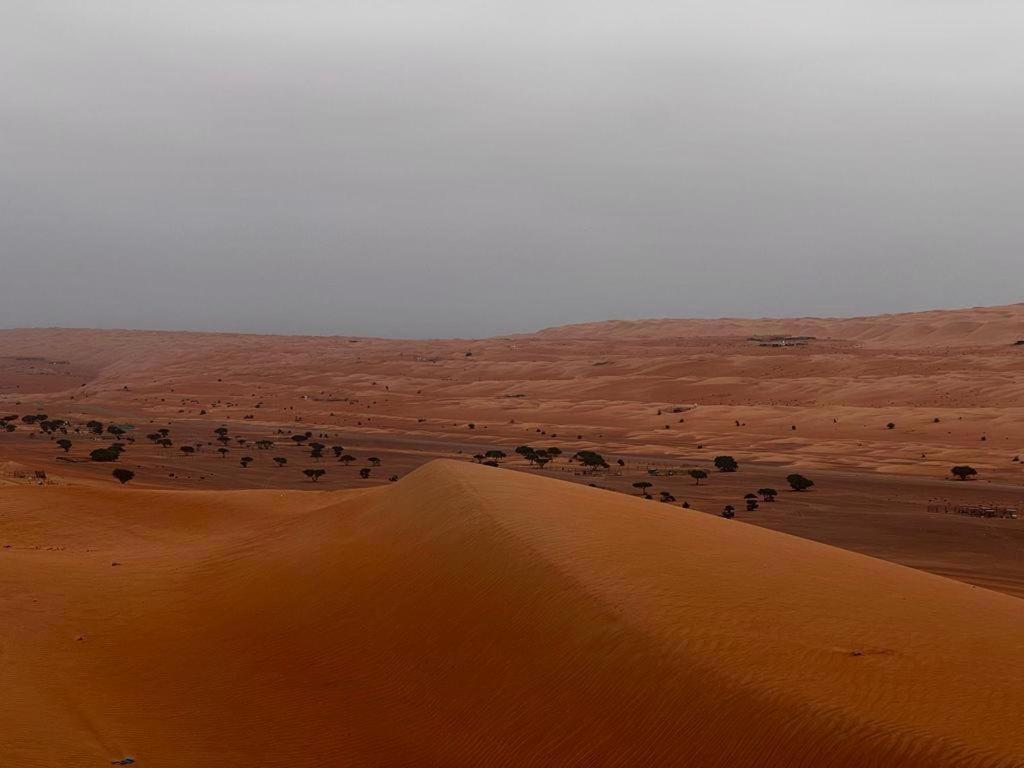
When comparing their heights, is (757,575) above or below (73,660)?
above

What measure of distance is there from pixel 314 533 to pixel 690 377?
68940 millimetres

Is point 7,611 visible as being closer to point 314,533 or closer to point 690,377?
point 314,533

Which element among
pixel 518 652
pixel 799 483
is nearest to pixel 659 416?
pixel 799 483

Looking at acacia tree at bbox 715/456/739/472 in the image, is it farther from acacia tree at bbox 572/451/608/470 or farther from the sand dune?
the sand dune

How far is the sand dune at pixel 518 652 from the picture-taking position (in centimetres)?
817

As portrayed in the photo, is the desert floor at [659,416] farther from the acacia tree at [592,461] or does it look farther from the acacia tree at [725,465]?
the acacia tree at [592,461]

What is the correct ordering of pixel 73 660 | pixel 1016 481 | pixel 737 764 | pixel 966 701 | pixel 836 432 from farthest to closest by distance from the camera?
pixel 836 432, pixel 1016 481, pixel 73 660, pixel 966 701, pixel 737 764

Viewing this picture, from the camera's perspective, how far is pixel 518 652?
10125 mm

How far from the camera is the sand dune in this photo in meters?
8.17

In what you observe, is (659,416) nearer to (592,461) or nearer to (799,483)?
(592,461)

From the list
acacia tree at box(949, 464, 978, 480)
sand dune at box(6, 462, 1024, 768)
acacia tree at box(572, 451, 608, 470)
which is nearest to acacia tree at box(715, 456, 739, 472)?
acacia tree at box(572, 451, 608, 470)

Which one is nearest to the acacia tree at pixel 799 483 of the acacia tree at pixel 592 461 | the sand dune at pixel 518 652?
the acacia tree at pixel 592 461

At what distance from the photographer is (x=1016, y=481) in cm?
3350

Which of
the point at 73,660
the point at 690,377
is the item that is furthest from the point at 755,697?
the point at 690,377
